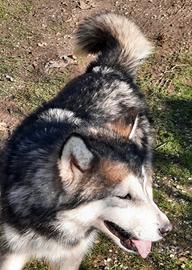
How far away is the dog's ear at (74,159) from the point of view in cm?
344

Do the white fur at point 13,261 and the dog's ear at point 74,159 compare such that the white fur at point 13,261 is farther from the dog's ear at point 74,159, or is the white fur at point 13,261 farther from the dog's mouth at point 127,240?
the dog's ear at point 74,159

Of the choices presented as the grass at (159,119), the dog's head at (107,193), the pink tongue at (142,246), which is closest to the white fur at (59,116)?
the dog's head at (107,193)

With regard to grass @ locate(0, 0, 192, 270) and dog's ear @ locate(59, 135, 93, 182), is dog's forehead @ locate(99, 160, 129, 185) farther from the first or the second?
grass @ locate(0, 0, 192, 270)

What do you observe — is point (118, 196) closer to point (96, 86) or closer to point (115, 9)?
point (96, 86)

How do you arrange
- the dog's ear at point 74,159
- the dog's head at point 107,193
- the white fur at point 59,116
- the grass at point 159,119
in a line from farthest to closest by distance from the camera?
the grass at point 159,119
the white fur at point 59,116
the dog's head at point 107,193
the dog's ear at point 74,159

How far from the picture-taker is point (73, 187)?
3.62 m

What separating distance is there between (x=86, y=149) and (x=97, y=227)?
0.65 m

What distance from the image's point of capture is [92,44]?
5.66 meters

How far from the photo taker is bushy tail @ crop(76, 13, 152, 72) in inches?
215

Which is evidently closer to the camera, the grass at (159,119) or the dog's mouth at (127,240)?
the dog's mouth at (127,240)

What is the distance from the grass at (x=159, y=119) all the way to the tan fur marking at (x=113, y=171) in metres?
1.49

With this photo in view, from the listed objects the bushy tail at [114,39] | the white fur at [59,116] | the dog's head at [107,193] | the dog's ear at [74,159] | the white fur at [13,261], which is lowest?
the white fur at [13,261]

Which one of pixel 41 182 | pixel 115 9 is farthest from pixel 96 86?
pixel 115 9

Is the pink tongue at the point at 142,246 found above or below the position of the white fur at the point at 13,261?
below
